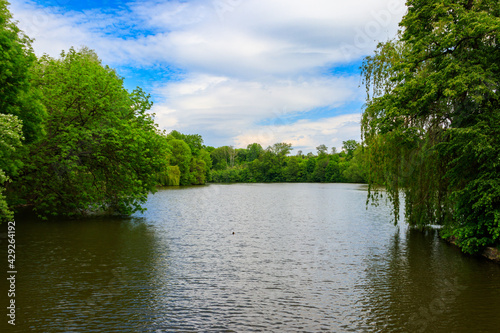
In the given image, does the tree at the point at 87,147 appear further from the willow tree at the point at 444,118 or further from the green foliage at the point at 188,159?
the green foliage at the point at 188,159

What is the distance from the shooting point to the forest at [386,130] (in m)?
16.2

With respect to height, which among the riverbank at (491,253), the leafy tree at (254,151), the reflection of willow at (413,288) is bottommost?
the reflection of willow at (413,288)

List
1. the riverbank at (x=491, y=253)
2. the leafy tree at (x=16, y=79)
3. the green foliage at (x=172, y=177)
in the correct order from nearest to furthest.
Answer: the leafy tree at (x=16, y=79) < the riverbank at (x=491, y=253) < the green foliage at (x=172, y=177)

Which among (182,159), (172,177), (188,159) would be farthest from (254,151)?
(172,177)

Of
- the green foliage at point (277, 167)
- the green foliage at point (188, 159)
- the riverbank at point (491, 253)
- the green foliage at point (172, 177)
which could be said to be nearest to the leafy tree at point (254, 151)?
the green foliage at point (277, 167)

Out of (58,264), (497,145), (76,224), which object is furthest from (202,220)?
(497,145)

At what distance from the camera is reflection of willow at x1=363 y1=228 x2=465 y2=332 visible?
10.7m

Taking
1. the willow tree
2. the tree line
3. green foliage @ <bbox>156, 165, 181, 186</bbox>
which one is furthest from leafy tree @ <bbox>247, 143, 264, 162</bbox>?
the willow tree

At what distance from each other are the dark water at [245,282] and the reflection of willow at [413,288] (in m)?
0.04

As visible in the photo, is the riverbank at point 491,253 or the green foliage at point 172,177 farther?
the green foliage at point 172,177

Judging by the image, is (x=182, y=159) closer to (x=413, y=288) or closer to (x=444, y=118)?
(x=444, y=118)

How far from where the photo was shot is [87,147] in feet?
92.9

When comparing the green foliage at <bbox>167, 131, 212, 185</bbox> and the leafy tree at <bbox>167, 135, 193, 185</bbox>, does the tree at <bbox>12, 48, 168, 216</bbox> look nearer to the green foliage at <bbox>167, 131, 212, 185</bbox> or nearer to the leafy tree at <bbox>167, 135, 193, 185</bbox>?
the green foliage at <bbox>167, 131, 212, 185</bbox>

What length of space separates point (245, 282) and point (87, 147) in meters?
20.3
